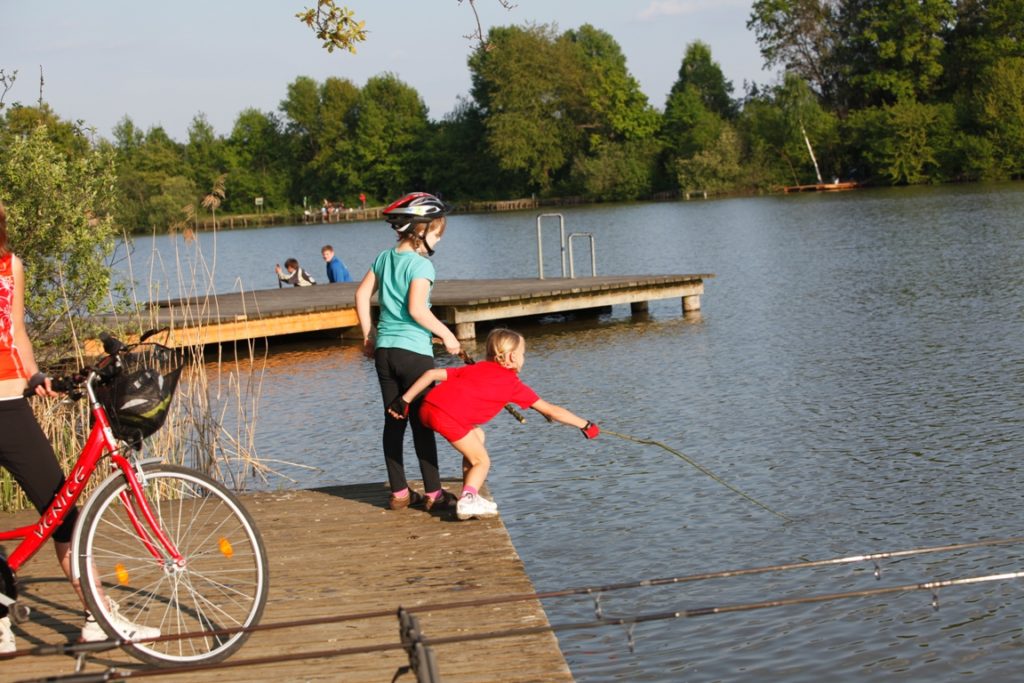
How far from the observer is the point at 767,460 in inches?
427

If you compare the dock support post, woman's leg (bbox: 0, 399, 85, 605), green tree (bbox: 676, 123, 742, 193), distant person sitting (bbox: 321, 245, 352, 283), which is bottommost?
the dock support post

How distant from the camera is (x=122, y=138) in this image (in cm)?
Answer: 10062

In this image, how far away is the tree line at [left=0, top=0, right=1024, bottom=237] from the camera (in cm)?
7950

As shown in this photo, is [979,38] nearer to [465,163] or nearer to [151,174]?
[465,163]

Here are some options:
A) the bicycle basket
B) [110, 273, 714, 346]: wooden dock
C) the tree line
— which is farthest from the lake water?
the tree line

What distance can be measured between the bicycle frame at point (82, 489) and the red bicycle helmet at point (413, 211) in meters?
2.18

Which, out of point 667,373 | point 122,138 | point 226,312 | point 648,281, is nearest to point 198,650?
point 667,373

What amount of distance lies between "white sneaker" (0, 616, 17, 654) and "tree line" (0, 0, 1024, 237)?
60.6 m

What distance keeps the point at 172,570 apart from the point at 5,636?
64cm

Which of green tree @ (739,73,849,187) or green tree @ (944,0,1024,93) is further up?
green tree @ (944,0,1024,93)

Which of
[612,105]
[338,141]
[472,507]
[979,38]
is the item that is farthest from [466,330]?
[338,141]

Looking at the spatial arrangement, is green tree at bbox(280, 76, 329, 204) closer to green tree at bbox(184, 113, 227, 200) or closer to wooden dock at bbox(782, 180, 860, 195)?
green tree at bbox(184, 113, 227, 200)

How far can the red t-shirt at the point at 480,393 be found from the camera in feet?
20.8

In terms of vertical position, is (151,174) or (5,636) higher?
(151,174)
